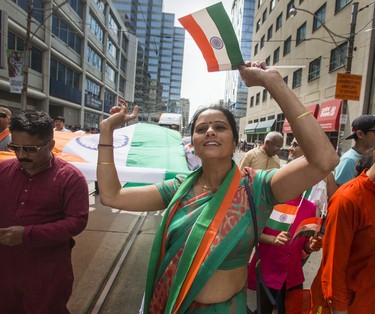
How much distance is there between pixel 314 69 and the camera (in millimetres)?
18875

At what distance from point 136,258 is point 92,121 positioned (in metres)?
30.3

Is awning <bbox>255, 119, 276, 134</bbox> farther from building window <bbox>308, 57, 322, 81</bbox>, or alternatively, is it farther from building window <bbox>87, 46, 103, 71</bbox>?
building window <bbox>87, 46, 103, 71</bbox>

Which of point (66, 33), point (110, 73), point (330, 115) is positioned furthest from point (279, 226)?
point (110, 73)

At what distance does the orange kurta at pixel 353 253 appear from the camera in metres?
1.41

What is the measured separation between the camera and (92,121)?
32.0 metres

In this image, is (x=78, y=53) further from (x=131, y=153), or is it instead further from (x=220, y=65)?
(x=220, y=65)

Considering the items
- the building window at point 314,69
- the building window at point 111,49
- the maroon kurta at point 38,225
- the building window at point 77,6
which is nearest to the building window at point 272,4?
the building window at point 314,69

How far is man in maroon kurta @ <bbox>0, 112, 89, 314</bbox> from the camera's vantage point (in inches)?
69.3

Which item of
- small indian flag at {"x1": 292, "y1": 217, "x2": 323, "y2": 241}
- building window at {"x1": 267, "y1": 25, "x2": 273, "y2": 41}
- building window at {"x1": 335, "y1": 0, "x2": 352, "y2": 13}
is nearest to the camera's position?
small indian flag at {"x1": 292, "y1": 217, "x2": 323, "y2": 241}

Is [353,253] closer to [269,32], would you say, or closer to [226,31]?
[226,31]

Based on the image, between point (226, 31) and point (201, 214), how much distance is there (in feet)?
2.87

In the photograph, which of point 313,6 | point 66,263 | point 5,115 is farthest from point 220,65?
point 313,6

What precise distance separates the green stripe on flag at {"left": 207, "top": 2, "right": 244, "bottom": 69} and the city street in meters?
2.58

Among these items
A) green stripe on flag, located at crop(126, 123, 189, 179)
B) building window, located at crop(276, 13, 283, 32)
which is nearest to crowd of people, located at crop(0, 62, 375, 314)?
green stripe on flag, located at crop(126, 123, 189, 179)
